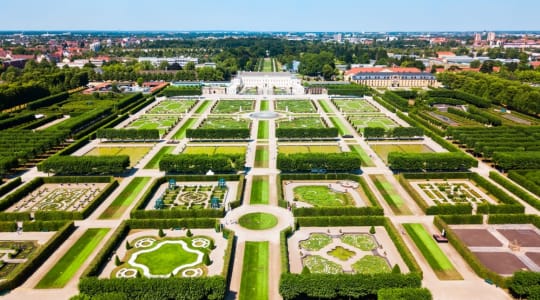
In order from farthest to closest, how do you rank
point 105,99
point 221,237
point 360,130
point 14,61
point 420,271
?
point 14,61
point 105,99
point 360,130
point 221,237
point 420,271

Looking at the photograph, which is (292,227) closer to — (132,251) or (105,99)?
(132,251)

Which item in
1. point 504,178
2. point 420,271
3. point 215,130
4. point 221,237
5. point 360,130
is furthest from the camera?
point 360,130

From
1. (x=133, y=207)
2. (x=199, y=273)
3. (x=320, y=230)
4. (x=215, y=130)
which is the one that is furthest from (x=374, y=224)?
(x=215, y=130)

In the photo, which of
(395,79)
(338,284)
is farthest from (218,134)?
(395,79)

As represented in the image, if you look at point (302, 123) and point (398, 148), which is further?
point (302, 123)

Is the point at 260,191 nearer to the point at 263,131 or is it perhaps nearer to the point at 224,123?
the point at 263,131

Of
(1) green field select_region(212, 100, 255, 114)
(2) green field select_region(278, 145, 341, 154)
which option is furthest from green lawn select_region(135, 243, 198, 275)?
(1) green field select_region(212, 100, 255, 114)

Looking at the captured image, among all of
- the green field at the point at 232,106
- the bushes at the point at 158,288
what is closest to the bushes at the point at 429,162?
the bushes at the point at 158,288

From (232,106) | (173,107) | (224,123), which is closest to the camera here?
(224,123)

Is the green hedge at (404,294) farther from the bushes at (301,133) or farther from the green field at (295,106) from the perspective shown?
the green field at (295,106)
